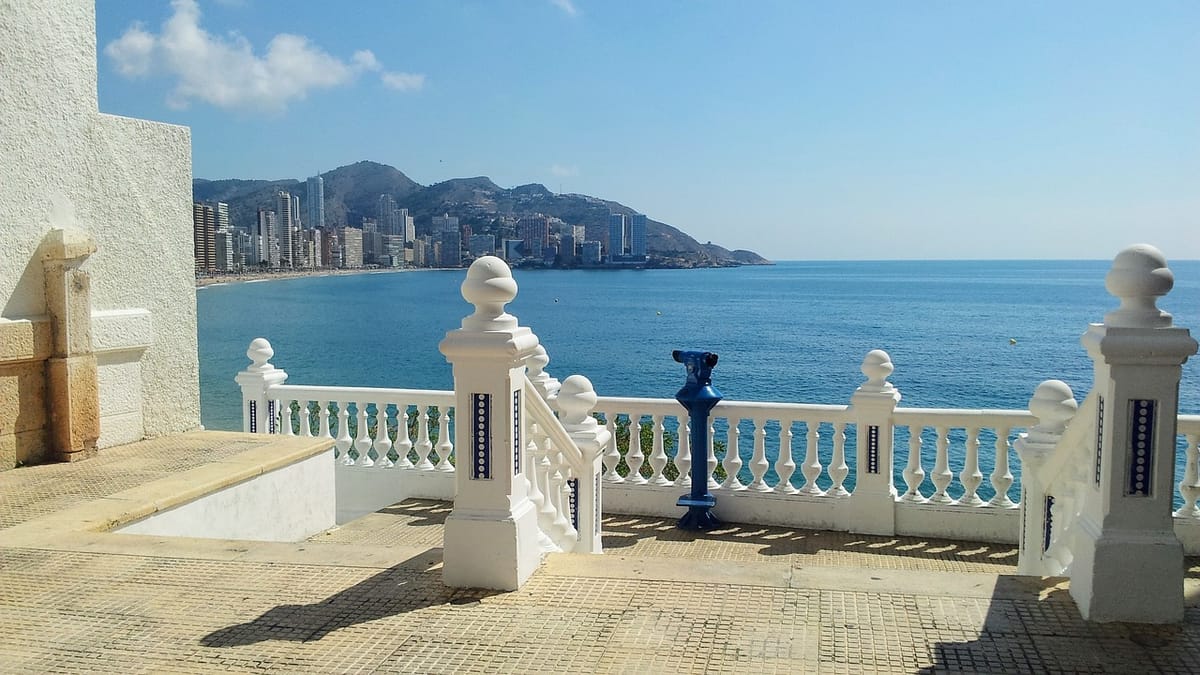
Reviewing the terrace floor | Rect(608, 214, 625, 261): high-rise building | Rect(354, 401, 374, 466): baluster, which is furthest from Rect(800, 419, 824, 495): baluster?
Rect(608, 214, 625, 261): high-rise building

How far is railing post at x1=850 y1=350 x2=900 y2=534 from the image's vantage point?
24.8 ft

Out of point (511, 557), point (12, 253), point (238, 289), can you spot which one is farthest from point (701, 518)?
point (238, 289)

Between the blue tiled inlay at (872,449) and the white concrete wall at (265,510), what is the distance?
180 inches

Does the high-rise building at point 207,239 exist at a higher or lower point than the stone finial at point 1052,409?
higher

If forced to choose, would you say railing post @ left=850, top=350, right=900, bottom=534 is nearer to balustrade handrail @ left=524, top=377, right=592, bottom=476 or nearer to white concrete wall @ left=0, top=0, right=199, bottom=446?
balustrade handrail @ left=524, top=377, right=592, bottom=476

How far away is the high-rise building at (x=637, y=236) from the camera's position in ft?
489

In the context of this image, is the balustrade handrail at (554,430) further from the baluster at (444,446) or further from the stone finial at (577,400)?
the baluster at (444,446)

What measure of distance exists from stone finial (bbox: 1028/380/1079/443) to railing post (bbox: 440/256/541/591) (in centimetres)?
336

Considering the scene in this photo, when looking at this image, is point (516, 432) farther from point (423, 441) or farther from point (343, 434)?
point (343, 434)

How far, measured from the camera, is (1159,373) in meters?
3.96

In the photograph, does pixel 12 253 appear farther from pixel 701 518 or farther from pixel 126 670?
pixel 701 518

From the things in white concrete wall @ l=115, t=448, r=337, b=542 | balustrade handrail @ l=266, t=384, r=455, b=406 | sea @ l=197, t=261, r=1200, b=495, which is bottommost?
sea @ l=197, t=261, r=1200, b=495

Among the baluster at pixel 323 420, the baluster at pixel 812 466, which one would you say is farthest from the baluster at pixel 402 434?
the baluster at pixel 812 466

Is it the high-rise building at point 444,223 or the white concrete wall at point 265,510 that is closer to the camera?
the white concrete wall at point 265,510
